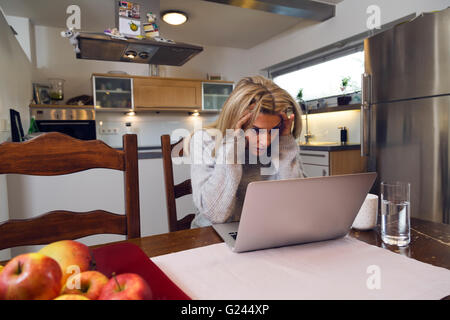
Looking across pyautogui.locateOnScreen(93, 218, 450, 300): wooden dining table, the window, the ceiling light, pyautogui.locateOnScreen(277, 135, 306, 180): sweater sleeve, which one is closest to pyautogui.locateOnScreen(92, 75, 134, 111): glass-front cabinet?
the ceiling light

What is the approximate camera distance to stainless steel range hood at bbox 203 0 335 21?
312cm

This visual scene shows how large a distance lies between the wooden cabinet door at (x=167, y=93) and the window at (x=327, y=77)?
142cm

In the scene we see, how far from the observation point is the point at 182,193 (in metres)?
1.21

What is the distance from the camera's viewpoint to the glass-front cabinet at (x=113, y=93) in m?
4.05

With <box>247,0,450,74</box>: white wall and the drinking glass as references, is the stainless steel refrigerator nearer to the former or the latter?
<box>247,0,450,74</box>: white wall

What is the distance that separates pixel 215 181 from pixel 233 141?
151mm

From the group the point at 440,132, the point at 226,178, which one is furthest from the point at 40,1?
the point at 440,132

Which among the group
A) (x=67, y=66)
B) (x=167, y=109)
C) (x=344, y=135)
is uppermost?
(x=67, y=66)

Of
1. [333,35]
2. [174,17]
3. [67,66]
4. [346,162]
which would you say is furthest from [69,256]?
[67,66]

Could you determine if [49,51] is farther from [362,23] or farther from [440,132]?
[440,132]

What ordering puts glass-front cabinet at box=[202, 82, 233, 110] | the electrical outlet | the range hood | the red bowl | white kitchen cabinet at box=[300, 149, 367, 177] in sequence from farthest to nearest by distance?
glass-front cabinet at box=[202, 82, 233, 110]
the electrical outlet
white kitchen cabinet at box=[300, 149, 367, 177]
the range hood
the red bowl

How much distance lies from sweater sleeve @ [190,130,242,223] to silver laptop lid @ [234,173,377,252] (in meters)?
0.31

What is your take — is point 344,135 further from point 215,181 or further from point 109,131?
point 109,131

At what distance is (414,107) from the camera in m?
2.24
